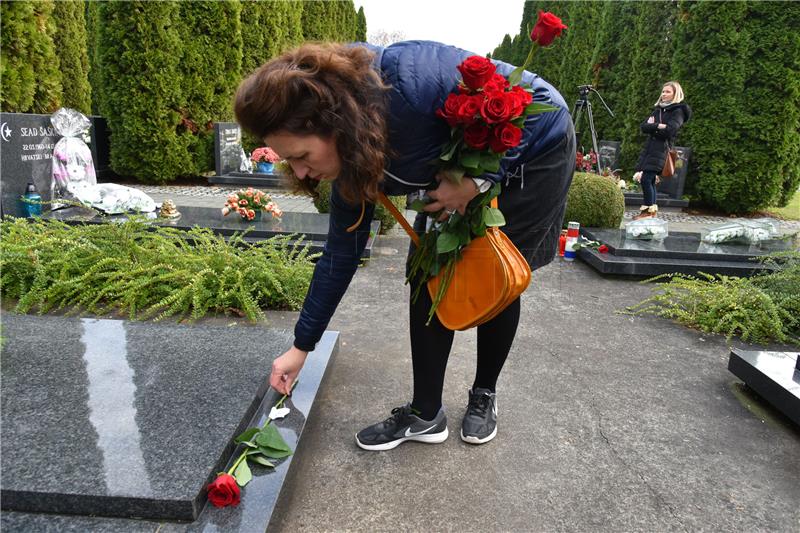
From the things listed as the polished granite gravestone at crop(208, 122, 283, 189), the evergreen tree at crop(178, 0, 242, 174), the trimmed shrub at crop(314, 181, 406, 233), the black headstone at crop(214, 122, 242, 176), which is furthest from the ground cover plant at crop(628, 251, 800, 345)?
the black headstone at crop(214, 122, 242, 176)

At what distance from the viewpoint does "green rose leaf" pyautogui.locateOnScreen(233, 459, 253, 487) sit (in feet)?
4.82

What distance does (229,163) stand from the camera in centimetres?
973

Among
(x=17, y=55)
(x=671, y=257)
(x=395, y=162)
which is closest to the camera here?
(x=395, y=162)

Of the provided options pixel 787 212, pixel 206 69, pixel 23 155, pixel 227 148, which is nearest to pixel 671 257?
pixel 23 155

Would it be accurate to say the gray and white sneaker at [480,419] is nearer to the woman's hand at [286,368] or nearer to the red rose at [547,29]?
the woman's hand at [286,368]

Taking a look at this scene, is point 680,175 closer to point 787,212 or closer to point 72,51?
point 787,212

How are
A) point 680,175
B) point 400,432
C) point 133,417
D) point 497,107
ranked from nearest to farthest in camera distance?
1. point 497,107
2. point 133,417
3. point 400,432
4. point 680,175

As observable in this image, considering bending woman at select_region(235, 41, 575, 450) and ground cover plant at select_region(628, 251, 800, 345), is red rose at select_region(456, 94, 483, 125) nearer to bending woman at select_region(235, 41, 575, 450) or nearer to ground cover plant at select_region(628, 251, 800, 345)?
bending woman at select_region(235, 41, 575, 450)

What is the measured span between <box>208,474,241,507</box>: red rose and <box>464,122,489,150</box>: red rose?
107cm

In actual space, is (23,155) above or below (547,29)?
below

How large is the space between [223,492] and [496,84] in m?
1.25

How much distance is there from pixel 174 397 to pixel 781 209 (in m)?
11.5

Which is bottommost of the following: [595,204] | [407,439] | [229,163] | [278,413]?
[407,439]

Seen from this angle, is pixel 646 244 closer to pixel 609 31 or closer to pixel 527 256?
pixel 527 256
